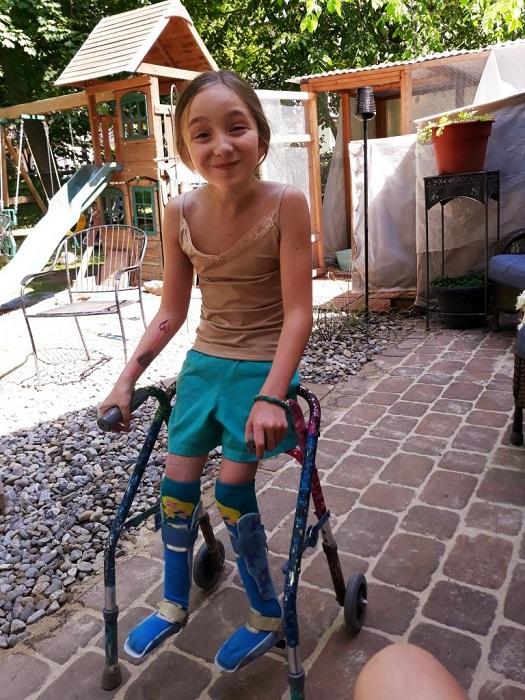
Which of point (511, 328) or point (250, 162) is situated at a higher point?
point (250, 162)

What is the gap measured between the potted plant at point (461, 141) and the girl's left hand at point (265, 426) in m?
4.30

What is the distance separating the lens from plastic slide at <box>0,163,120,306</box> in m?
7.41

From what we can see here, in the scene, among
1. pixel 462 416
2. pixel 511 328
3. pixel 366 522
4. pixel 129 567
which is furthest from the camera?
pixel 511 328

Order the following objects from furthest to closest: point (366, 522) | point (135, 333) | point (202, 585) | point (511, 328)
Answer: point (135, 333), point (511, 328), point (366, 522), point (202, 585)

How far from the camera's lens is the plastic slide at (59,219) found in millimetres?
7414

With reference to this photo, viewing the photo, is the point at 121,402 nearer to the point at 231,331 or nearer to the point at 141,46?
the point at 231,331

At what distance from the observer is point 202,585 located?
2.14 metres

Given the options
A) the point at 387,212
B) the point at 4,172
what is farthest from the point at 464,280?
the point at 4,172

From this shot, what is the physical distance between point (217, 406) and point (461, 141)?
423 cm

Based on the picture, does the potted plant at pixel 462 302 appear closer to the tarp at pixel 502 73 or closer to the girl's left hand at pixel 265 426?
the tarp at pixel 502 73

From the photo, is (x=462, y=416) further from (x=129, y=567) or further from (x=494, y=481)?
(x=129, y=567)

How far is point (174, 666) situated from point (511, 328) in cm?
418

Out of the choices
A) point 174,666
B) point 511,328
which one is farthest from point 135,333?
point 174,666

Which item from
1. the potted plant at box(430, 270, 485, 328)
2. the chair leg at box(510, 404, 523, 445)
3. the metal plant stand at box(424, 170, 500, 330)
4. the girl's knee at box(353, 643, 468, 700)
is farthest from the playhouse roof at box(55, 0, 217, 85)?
the girl's knee at box(353, 643, 468, 700)
